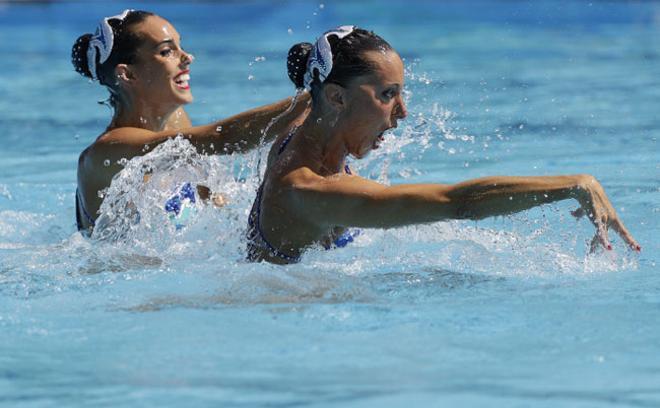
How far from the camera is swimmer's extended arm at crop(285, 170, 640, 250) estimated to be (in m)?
3.52

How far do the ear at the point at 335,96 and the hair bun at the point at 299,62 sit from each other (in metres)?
0.27

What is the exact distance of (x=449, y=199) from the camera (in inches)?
141

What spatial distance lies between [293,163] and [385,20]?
12317 mm

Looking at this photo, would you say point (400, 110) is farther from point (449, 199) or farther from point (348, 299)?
point (348, 299)

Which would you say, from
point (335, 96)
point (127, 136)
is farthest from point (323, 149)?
point (127, 136)

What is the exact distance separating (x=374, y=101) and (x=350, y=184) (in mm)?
318

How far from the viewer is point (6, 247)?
5.53 meters

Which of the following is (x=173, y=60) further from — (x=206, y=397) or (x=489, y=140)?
(x=489, y=140)

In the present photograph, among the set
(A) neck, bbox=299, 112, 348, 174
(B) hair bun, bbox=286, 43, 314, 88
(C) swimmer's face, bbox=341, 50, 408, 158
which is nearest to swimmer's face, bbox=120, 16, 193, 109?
(B) hair bun, bbox=286, 43, 314, 88

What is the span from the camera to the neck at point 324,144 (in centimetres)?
396

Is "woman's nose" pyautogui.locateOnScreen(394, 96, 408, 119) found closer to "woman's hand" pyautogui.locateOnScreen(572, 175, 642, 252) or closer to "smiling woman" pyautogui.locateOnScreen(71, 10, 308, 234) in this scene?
"woman's hand" pyautogui.locateOnScreen(572, 175, 642, 252)

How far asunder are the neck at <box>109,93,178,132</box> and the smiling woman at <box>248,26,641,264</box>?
1.06m

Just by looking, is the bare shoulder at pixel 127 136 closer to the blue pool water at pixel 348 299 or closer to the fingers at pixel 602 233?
the blue pool water at pixel 348 299

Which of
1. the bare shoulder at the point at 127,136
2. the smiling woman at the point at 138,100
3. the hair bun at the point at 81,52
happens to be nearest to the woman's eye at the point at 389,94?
the smiling woman at the point at 138,100
